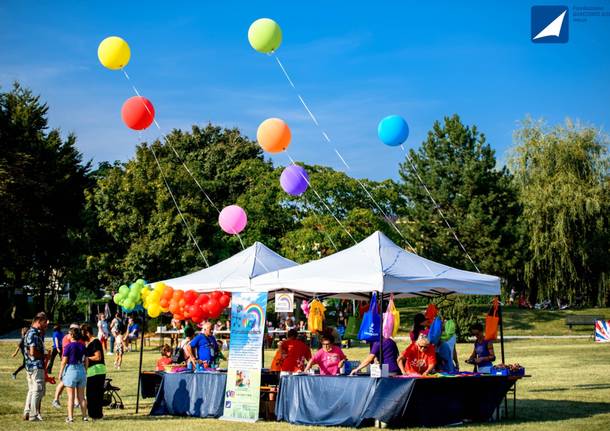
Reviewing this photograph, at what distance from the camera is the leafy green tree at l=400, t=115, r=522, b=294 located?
51.5 meters

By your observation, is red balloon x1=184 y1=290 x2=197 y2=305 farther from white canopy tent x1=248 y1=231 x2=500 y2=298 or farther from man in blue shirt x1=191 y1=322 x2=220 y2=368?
white canopy tent x1=248 y1=231 x2=500 y2=298

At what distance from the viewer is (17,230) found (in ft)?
142

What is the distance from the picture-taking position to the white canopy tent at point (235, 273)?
16.2 metres

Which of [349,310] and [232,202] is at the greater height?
[232,202]

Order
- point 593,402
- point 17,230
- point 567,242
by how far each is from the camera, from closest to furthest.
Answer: point 593,402
point 17,230
point 567,242

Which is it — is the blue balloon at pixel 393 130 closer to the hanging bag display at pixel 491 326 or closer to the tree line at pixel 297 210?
the hanging bag display at pixel 491 326

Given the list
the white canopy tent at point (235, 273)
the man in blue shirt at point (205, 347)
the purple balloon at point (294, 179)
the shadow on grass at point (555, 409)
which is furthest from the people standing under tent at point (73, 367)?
the shadow on grass at point (555, 409)

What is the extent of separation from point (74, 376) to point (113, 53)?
7389mm

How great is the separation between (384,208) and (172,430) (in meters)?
34.2

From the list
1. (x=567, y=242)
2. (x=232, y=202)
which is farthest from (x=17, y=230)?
(x=567, y=242)

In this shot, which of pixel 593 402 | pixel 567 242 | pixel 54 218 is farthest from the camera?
pixel 54 218

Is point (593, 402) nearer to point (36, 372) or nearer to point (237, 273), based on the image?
point (237, 273)

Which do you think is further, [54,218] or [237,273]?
[54,218]

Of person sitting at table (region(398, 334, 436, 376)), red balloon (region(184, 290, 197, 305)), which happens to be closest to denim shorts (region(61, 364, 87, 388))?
red balloon (region(184, 290, 197, 305))
